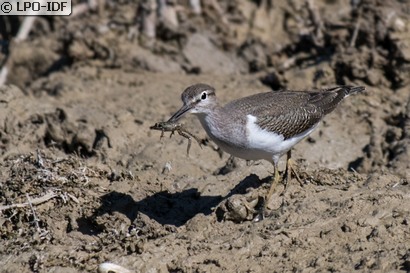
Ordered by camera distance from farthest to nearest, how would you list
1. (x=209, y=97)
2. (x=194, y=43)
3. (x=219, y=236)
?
1. (x=194, y=43)
2. (x=209, y=97)
3. (x=219, y=236)

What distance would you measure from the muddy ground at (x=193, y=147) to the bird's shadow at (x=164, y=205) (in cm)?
1

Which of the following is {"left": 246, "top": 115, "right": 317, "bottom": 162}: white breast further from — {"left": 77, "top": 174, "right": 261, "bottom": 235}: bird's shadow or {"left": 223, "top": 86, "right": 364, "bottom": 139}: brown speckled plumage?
{"left": 77, "top": 174, "right": 261, "bottom": 235}: bird's shadow

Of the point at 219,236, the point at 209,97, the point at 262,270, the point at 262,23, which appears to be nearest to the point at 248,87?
the point at 262,23

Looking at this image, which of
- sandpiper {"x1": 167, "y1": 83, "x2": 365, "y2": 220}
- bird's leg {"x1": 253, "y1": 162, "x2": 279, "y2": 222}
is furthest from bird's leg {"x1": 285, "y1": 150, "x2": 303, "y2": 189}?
bird's leg {"x1": 253, "y1": 162, "x2": 279, "y2": 222}

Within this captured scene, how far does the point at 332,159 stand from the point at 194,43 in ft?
11.3

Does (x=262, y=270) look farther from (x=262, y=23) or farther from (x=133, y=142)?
(x=262, y=23)

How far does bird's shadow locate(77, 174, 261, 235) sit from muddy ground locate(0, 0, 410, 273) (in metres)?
0.01

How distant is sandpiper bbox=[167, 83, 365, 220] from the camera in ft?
24.6

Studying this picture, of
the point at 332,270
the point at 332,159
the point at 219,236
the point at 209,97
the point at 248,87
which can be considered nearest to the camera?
the point at 332,270

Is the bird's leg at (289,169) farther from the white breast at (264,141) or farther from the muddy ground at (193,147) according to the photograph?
the white breast at (264,141)

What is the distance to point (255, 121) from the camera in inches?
301

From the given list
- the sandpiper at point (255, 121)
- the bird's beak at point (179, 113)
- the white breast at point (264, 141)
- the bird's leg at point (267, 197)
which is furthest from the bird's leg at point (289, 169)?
the bird's beak at point (179, 113)

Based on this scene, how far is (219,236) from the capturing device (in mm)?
7223

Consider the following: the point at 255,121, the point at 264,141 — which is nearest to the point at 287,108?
the point at 255,121
